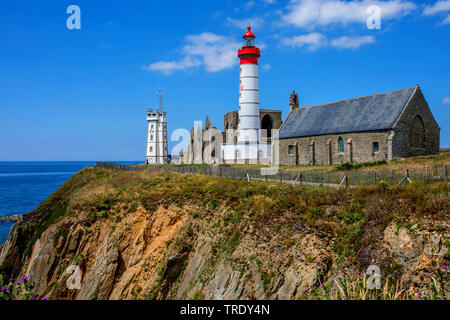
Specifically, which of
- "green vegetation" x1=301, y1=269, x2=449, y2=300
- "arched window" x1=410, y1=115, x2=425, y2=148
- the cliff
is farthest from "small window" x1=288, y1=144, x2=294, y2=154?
"green vegetation" x1=301, y1=269, x2=449, y2=300

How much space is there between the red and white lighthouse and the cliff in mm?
27063

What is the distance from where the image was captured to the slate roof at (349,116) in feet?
118

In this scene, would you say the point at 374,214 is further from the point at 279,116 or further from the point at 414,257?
the point at 279,116

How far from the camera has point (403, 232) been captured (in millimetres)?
12680

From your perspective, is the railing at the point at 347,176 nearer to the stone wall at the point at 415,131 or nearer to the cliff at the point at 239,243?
the cliff at the point at 239,243

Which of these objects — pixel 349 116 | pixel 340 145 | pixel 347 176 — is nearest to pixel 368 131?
pixel 340 145

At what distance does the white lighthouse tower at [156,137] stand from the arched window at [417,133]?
57532 mm

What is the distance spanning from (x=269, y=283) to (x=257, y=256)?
1.48m

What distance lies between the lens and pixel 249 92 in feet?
169

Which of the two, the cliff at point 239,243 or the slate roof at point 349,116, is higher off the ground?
the slate roof at point 349,116

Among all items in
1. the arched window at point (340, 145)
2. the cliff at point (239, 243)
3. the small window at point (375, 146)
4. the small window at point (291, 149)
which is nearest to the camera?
the cliff at point (239, 243)

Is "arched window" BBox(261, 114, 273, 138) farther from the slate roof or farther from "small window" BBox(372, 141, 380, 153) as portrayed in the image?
"small window" BBox(372, 141, 380, 153)

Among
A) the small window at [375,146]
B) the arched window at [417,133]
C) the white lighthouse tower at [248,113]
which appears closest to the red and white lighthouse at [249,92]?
the white lighthouse tower at [248,113]
